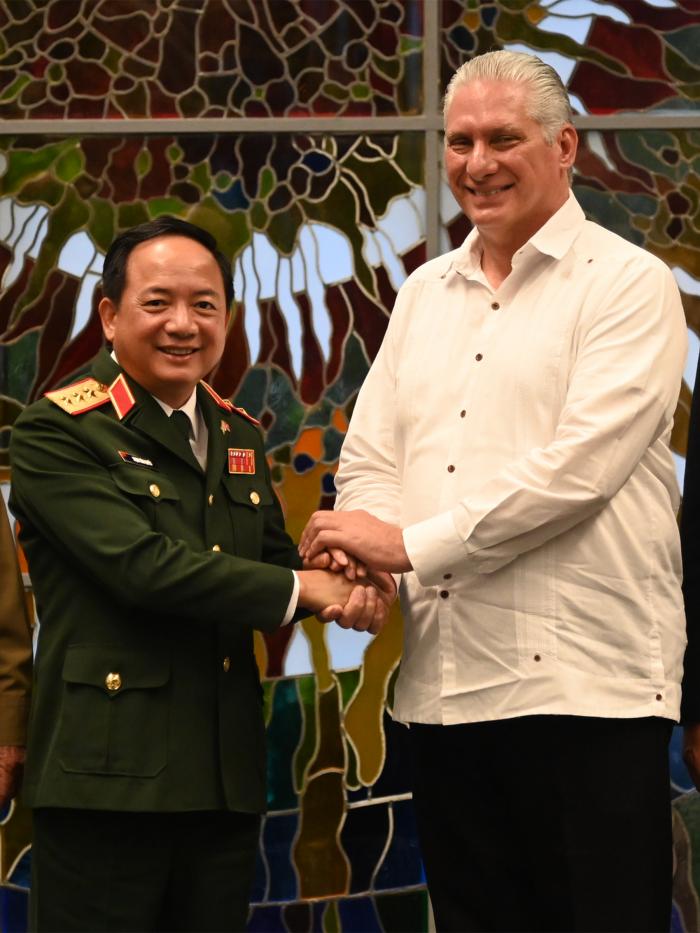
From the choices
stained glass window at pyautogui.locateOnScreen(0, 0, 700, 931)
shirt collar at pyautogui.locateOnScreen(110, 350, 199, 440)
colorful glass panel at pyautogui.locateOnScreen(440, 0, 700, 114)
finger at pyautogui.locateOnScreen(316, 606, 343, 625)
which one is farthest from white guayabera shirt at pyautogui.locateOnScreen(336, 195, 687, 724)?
colorful glass panel at pyautogui.locateOnScreen(440, 0, 700, 114)

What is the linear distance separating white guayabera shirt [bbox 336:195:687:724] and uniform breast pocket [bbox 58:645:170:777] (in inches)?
17.3

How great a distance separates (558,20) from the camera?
11.5ft

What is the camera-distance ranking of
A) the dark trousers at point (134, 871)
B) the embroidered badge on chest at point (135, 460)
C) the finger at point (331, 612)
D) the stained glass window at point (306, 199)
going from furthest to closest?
the stained glass window at point (306, 199) < the finger at point (331, 612) < the embroidered badge on chest at point (135, 460) < the dark trousers at point (134, 871)

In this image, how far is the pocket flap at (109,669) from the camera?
2.24 meters

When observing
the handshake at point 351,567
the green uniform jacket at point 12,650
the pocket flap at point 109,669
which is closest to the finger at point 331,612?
the handshake at point 351,567

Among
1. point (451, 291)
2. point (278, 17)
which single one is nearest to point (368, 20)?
point (278, 17)

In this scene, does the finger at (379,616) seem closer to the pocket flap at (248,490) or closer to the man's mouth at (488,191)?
the pocket flap at (248,490)

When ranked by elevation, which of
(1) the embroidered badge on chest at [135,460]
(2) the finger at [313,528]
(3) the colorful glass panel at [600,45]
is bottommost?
(2) the finger at [313,528]

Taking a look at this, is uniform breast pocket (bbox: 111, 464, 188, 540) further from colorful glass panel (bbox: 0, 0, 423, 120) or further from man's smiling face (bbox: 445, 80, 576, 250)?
colorful glass panel (bbox: 0, 0, 423, 120)

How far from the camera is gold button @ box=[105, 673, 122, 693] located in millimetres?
2242

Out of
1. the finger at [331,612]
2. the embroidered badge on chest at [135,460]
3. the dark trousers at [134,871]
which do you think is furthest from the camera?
the finger at [331,612]

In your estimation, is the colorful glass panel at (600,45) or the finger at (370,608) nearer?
the finger at (370,608)

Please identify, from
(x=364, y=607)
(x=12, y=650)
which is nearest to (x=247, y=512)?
(x=364, y=607)

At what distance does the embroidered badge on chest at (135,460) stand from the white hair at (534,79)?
0.83 m
